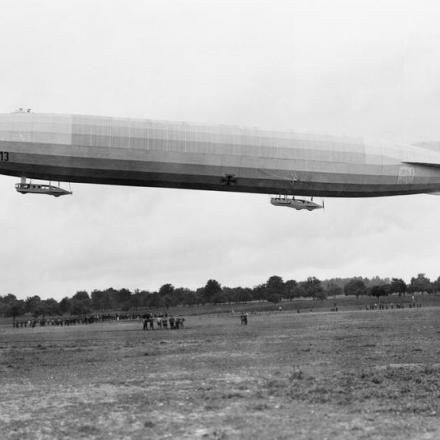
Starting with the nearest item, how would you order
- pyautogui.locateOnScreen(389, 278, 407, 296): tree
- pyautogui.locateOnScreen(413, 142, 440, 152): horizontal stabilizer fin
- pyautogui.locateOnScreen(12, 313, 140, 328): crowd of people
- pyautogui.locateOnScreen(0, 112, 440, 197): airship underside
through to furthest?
pyautogui.locateOnScreen(0, 112, 440, 197): airship underside < pyautogui.locateOnScreen(413, 142, 440, 152): horizontal stabilizer fin < pyautogui.locateOnScreen(12, 313, 140, 328): crowd of people < pyautogui.locateOnScreen(389, 278, 407, 296): tree

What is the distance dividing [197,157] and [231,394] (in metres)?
16.3

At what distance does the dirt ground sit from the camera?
10789 millimetres

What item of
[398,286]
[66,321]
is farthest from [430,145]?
[398,286]

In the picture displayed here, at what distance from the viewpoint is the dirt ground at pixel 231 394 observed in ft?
35.4

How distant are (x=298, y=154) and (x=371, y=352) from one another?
39.4ft

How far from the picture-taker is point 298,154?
30.7 m

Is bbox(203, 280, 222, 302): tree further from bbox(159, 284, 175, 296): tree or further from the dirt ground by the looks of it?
the dirt ground

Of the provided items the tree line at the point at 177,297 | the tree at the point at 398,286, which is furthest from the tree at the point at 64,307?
the tree at the point at 398,286

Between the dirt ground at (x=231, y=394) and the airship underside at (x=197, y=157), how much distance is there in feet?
28.1

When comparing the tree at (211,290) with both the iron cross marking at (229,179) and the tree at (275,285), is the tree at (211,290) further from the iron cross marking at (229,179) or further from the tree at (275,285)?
the iron cross marking at (229,179)

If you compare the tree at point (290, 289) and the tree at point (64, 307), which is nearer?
the tree at point (64, 307)

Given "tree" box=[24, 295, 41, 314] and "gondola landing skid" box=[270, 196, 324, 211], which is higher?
"gondola landing skid" box=[270, 196, 324, 211]

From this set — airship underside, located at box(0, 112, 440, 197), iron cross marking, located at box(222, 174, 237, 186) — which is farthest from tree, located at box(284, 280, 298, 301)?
iron cross marking, located at box(222, 174, 237, 186)

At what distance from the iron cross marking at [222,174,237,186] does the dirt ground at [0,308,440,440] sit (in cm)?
860
